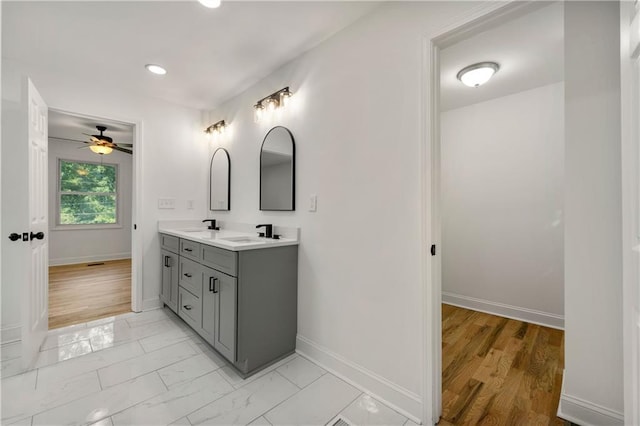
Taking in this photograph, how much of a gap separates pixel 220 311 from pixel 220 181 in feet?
5.62

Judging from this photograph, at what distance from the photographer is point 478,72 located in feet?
7.62

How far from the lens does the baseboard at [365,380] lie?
4.93 feet

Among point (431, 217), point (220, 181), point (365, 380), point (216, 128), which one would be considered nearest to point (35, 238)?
point (220, 181)

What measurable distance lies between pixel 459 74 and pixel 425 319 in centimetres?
222

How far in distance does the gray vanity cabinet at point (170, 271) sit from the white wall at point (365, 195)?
1278mm

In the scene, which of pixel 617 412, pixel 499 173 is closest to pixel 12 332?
pixel 617 412

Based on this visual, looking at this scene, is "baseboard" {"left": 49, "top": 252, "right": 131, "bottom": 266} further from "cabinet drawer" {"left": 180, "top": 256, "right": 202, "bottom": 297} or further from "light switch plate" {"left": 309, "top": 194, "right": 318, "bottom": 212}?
"light switch plate" {"left": 309, "top": 194, "right": 318, "bottom": 212}

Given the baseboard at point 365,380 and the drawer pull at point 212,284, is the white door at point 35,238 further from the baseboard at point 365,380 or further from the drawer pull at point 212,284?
the baseboard at point 365,380

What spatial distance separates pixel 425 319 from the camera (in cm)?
146

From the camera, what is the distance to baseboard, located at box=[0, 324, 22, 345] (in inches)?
90.0

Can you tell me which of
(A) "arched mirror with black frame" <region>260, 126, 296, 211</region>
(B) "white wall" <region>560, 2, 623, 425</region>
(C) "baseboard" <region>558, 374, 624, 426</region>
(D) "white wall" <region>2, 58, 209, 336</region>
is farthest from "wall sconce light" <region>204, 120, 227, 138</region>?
(C) "baseboard" <region>558, 374, 624, 426</region>

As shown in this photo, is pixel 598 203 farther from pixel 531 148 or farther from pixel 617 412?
pixel 531 148

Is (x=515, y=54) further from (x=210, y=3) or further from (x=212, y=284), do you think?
(x=212, y=284)

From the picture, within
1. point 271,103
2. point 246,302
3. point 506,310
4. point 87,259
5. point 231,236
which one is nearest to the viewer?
point 246,302
